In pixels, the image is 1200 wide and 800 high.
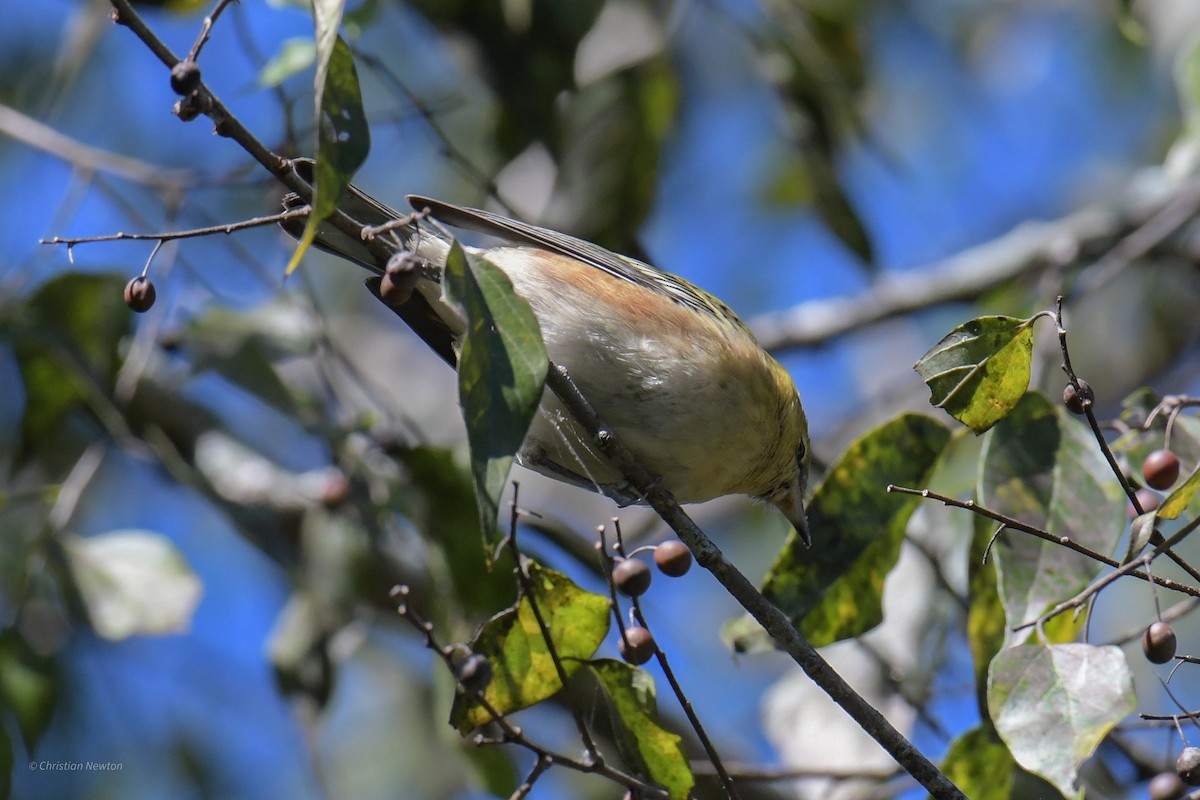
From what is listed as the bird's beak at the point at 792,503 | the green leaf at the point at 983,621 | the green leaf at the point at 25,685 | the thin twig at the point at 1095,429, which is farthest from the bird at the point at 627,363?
the green leaf at the point at 25,685

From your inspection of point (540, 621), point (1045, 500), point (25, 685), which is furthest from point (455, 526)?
point (1045, 500)

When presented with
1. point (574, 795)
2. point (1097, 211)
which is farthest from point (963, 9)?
point (574, 795)

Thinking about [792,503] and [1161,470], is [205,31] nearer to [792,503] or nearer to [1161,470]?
[1161,470]

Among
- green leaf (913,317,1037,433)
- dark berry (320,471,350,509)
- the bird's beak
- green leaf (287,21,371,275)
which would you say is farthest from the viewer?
dark berry (320,471,350,509)

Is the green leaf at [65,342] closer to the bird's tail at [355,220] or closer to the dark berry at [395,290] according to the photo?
the bird's tail at [355,220]

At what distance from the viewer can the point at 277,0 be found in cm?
458

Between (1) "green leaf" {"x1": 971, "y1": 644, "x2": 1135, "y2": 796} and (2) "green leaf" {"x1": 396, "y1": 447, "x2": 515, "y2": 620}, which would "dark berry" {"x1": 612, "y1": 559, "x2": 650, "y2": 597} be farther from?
(2) "green leaf" {"x1": 396, "y1": 447, "x2": 515, "y2": 620}

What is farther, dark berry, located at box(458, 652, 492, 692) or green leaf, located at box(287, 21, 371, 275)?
dark berry, located at box(458, 652, 492, 692)

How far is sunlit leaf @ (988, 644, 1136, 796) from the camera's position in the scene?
2.81 metres

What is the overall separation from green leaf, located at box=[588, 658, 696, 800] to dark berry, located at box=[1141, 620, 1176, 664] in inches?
42.9

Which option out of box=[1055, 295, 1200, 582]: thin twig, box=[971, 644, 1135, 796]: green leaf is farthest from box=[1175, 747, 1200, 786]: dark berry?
box=[1055, 295, 1200, 582]: thin twig

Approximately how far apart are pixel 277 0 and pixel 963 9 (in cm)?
851

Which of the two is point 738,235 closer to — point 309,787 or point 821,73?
point 821,73

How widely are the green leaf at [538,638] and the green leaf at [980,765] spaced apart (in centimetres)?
121
